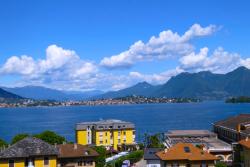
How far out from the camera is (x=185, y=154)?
195 ft

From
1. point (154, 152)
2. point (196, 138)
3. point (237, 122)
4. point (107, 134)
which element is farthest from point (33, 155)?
point (107, 134)

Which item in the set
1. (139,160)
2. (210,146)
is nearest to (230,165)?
(210,146)

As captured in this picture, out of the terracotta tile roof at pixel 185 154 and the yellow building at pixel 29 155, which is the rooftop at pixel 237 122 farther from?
the yellow building at pixel 29 155

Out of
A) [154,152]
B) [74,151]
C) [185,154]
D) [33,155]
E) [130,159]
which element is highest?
[33,155]

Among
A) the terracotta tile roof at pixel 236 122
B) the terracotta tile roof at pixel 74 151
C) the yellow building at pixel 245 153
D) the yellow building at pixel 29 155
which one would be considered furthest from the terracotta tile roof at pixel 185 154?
the terracotta tile roof at pixel 236 122

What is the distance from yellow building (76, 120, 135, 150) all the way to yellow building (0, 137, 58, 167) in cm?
6560

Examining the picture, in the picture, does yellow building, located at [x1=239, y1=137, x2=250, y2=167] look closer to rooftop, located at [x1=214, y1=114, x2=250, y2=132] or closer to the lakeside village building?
rooftop, located at [x1=214, y1=114, x2=250, y2=132]

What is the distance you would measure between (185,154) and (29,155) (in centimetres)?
2013

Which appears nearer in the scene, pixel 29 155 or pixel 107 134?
pixel 29 155

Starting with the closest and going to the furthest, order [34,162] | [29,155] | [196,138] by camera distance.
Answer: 1. [29,155]
2. [34,162]
3. [196,138]

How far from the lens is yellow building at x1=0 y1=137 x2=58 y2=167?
172ft

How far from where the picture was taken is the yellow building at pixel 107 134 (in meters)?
120

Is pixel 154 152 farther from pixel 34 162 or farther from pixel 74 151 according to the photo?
pixel 34 162

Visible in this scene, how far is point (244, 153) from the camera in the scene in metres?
59.6
